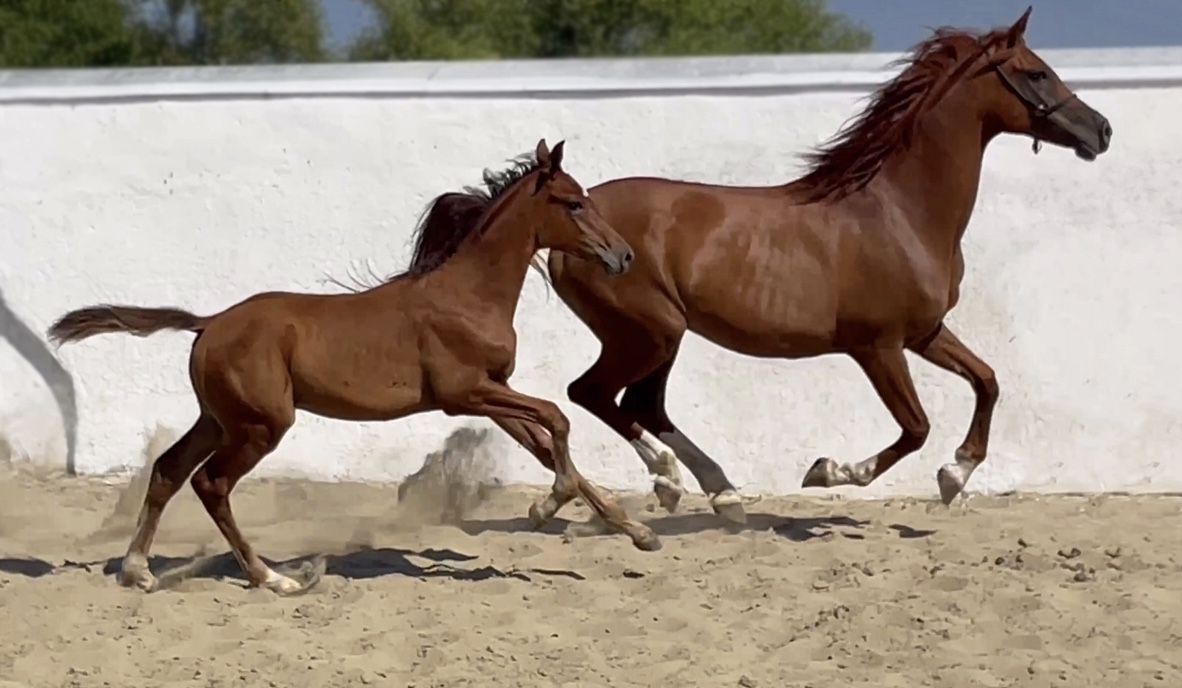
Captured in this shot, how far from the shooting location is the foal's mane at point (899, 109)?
6.35 metres

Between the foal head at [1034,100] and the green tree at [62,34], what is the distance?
27.0 m

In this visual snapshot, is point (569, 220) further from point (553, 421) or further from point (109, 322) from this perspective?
point (109, 322)

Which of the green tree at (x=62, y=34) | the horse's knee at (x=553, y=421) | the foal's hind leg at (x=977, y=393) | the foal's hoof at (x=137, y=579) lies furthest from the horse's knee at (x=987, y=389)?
the green tree at (x=62, y=34)

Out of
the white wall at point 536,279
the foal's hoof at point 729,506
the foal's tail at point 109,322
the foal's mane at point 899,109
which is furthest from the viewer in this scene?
the white wall at point 536,279

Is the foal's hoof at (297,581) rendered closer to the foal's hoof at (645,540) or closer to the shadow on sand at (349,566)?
the shadow on sand at (349,566)

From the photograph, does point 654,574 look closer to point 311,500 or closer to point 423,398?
point 423,398

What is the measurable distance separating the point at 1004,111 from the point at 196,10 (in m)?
30.6

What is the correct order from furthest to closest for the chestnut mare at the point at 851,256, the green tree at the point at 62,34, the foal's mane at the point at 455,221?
the green tree at the point at 62,34 → the chestnut mare at the point at 851,256 → the foal's mane at the point at 455,221

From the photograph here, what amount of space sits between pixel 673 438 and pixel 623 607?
156 centimetres

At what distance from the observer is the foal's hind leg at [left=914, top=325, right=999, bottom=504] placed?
640 cm

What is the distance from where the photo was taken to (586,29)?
34312 millimetres

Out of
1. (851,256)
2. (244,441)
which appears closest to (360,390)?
(244,441)

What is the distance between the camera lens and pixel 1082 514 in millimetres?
6949

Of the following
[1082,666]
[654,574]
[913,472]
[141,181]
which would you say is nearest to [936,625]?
[1082,666]
